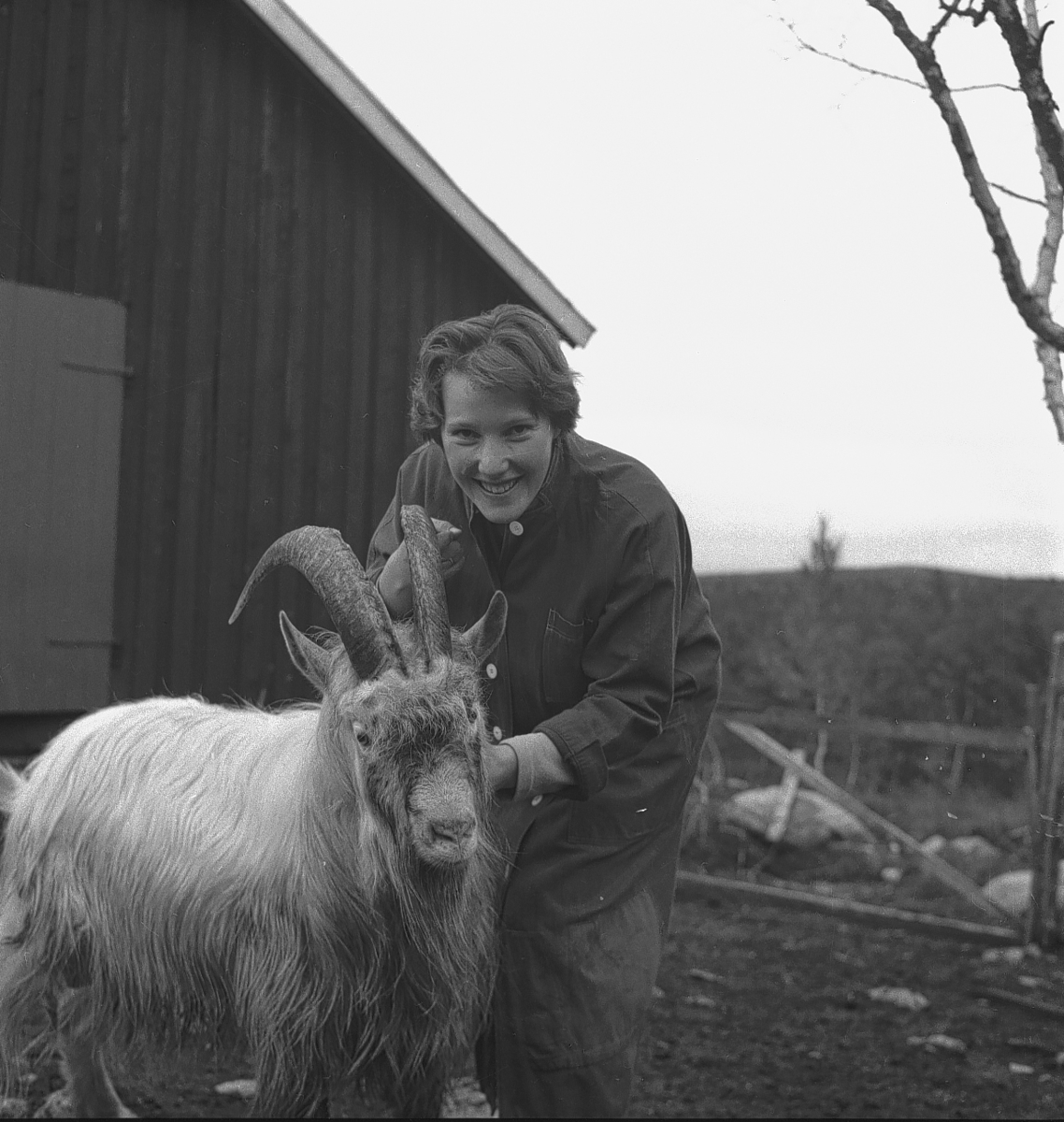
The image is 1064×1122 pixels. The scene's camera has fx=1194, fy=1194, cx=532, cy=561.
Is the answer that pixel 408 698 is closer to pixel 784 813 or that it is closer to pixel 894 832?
pixel 894 832

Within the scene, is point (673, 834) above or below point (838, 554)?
below

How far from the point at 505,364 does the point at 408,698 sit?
795mm

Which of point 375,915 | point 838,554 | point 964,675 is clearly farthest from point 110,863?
point 964,675

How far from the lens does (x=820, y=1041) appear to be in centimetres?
585

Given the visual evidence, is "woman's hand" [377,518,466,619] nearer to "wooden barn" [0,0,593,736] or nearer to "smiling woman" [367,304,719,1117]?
"smiling woman" [367,304,719,1117]

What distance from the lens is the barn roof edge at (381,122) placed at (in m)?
5.10

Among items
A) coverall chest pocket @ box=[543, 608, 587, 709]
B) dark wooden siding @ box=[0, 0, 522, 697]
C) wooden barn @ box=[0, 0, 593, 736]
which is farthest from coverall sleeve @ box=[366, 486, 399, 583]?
dark wooden siding @ box=[0, 0, 522, 697]

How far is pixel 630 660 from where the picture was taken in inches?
115

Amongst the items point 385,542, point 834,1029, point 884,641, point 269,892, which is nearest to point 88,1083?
point 269,892

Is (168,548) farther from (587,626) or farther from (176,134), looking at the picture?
(587,626)

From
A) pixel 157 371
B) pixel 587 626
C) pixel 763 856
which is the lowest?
pixel 763 856

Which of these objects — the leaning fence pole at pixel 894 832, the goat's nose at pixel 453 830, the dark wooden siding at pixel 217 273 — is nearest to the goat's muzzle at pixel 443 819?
the goat's nose at pixel 453 830

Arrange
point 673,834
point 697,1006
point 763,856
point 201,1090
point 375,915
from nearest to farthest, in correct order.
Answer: point 375,915
point 673,834
point 201,1090
point 697,1006
point 763,856

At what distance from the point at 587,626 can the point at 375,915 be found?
0.88 m
